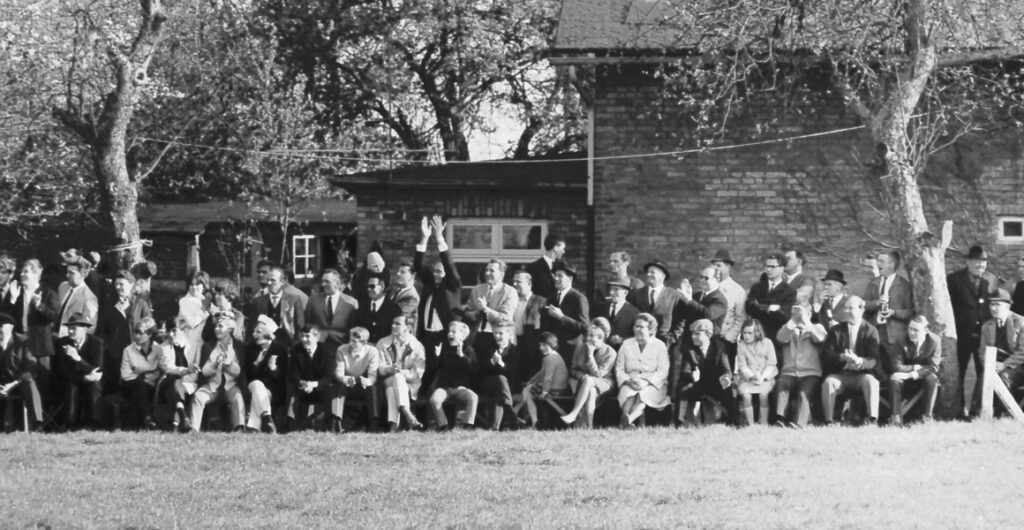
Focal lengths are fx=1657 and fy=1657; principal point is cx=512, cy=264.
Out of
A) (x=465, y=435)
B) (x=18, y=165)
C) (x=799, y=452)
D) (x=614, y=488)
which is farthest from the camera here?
(x=18, y=165)

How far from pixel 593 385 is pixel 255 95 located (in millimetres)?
20934

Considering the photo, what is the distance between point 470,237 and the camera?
24.0m

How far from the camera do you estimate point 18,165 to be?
34.2 meters

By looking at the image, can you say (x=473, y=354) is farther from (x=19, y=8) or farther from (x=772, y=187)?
(x=19, y=8)

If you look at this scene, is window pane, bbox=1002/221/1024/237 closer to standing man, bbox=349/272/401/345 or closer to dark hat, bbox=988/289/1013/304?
dark hat, bbox=988/289/1013/304

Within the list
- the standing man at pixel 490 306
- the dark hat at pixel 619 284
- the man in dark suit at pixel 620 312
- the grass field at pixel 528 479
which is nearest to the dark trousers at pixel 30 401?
the grass field at pixel 528 479

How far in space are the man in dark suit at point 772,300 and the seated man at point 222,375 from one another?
5.15 metres

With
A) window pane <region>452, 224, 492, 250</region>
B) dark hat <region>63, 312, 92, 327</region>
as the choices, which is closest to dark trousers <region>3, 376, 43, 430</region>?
dark hat <region>63, 312, 92, 327</region>

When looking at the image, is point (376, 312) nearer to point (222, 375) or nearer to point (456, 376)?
point (456, 376)

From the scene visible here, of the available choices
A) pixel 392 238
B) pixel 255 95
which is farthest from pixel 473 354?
pixel 255 95

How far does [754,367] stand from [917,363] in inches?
61.1

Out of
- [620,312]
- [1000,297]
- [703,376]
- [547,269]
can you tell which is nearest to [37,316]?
[547,269]

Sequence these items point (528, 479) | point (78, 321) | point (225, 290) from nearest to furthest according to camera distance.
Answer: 1. point (528, 479)
2. point (78, 321)
3. point (225, 290)

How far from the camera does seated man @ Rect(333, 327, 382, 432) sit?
53.0ft
